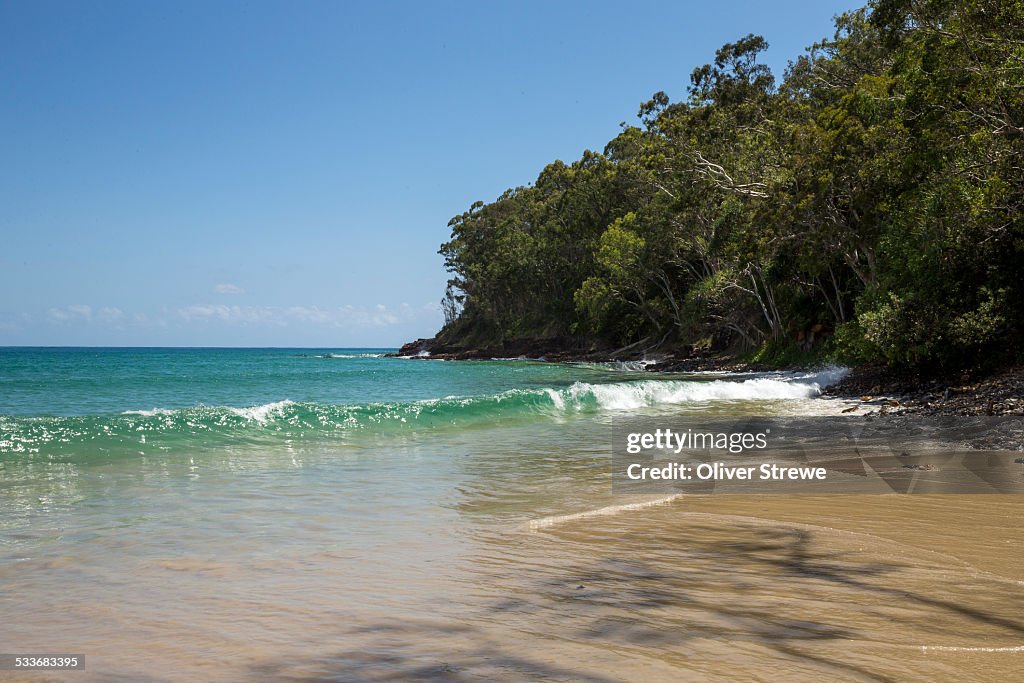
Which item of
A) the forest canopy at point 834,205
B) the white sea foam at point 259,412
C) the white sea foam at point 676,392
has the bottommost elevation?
the white sea foam at point 676,392

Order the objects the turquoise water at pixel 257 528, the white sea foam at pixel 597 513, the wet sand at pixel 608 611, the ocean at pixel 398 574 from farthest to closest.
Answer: the white sea foam at pixel 597 513
the turquoise water at pixel 257 528
the ocean at pixel 398 574
the wet sand at pixel 608 611

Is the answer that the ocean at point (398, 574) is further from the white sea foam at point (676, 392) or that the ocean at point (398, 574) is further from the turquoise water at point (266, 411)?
the white sea foam at point (676, 392)

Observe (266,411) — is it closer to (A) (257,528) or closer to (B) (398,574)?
(A) (257,528)

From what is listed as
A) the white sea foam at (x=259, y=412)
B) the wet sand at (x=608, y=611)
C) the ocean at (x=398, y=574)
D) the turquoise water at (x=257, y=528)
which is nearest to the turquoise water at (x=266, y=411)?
the white sea foam at (x=259, y=412)

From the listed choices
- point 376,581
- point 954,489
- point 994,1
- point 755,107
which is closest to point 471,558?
point 376,581

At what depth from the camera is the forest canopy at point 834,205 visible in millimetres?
17469

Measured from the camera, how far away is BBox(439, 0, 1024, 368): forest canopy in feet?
57.3

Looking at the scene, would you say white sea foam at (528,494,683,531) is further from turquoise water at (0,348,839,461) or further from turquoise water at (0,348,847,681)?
turquoise water at (0,348,839,461)

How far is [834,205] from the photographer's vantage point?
2838 cm

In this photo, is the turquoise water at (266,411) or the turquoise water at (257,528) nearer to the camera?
the turquoise water at (257,528)

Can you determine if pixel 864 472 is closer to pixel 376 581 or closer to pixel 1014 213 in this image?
pixel 376 581

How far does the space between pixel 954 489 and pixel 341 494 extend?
6.87m

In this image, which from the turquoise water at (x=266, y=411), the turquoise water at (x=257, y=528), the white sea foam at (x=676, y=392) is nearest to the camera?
the turquoise water at (x=257, y=528)

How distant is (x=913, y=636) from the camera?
Result: 3545mm
